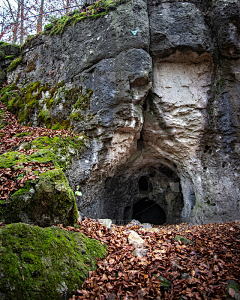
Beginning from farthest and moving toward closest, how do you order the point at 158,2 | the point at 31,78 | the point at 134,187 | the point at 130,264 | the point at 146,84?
1. the point at 134,187
2. the point at 31,78
3. the point at 158,2
4. the point at 146,84
5. the point at 130,264

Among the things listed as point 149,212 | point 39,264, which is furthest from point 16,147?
point 149,212

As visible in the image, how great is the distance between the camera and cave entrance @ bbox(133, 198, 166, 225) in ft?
43.2

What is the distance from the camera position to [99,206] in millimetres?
8336

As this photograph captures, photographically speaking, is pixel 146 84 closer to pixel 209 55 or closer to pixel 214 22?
pixel 209 55

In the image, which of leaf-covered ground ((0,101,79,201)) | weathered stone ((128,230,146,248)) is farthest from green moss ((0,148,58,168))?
weathered stone ((128,230,146,248))

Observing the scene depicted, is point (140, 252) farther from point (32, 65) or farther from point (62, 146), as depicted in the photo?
point (32, 65)

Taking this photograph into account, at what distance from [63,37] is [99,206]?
7.87 metres

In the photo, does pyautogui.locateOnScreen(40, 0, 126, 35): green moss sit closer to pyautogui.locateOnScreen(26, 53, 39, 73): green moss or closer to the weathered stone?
pyautogui.locateOnScreen(26, 53, 39, 73): green moss

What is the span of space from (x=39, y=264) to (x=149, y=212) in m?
11.9

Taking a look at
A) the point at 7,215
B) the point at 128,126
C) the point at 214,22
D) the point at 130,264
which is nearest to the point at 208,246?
the point at 130,264

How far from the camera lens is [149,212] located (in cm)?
1364

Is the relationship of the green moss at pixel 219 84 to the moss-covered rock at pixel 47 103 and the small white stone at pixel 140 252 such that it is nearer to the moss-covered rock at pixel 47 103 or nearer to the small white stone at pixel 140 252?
the moss-covered rock at pixel 47 103

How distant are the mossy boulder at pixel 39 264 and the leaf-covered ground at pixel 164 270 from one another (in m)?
0.23

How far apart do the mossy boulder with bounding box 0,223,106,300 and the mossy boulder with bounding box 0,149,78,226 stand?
0.51 metres
